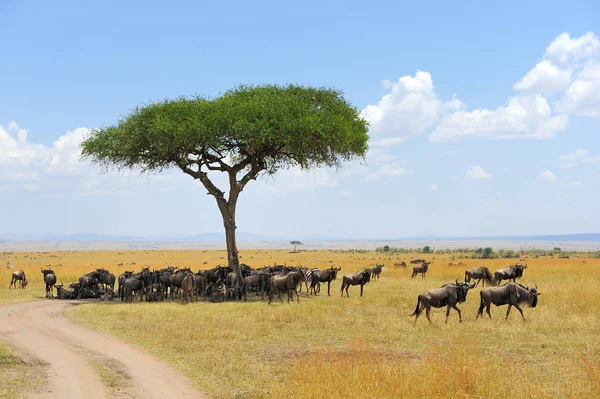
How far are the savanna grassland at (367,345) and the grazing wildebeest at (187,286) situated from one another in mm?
1037

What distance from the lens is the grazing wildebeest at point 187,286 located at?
2784cm

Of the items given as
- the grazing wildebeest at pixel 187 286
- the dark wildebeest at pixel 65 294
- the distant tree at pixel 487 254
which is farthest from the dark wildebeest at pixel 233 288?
the distant tree at pixel 487 254

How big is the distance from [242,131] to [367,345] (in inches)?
742

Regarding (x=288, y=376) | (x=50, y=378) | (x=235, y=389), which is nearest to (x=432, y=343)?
(x=288, y=376)

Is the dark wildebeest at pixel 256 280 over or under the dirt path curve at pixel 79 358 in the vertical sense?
over

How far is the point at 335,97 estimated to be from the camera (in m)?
36.4

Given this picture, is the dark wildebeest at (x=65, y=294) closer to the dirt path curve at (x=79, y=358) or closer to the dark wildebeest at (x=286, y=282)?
the dirt path curve at (x=79, y=358)

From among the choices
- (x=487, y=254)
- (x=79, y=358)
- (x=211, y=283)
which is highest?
(x=211, y=283)

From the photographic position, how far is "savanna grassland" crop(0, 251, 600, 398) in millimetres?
10656

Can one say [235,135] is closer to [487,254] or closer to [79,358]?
[79,358]

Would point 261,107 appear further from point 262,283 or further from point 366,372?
point 366,372

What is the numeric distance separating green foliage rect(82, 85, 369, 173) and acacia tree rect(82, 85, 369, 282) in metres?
0.05

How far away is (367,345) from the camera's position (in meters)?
13.9

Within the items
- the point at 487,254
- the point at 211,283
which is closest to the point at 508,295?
the point at 211,283
